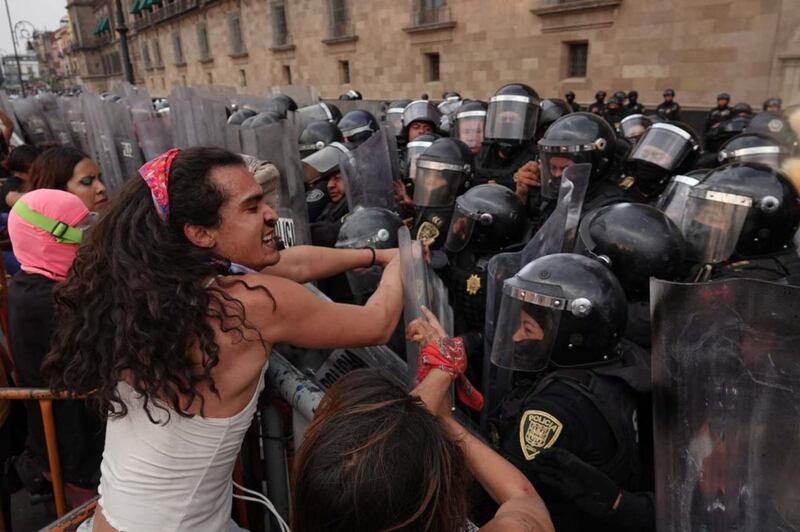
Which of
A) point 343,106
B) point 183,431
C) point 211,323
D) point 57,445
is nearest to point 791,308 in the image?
point 211,323

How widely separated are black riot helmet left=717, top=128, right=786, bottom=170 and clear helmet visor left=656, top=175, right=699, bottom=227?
3.35ft

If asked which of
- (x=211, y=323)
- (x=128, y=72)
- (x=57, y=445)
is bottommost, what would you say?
(x=57, y=445)

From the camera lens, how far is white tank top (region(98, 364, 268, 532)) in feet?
4.44

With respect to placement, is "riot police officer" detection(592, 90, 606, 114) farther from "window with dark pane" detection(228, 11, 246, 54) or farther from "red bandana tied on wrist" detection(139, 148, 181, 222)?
"window with dark pane" detection(228, 11, 246, 54)

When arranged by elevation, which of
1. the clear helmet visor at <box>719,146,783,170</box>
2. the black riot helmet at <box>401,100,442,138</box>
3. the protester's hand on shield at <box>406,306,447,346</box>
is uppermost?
the black riot helmet at <box>401,100,442,138</box>

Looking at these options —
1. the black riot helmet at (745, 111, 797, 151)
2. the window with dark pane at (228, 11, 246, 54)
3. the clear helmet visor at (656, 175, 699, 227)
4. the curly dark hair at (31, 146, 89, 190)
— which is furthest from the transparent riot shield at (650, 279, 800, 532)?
the window with dark pane at (228, 11, 246, 54)

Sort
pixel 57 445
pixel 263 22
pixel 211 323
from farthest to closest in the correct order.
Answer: pixel 263 22 → pixel 57 445 → pixel 211 323

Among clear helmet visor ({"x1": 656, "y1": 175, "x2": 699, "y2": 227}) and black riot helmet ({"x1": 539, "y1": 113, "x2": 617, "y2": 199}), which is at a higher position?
black riot helmet ({"x1": 539, "y1": 113, "x2": 617, "y2": 199})

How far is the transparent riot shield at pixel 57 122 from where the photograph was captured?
35.4ft

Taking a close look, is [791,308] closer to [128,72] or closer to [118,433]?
[118,433]

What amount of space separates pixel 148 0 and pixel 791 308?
50296mm

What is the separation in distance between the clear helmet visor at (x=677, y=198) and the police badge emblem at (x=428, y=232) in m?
1.38

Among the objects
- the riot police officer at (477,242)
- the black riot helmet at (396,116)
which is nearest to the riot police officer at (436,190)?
the riot police officer at (477,242)

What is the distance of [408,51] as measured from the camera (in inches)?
711
